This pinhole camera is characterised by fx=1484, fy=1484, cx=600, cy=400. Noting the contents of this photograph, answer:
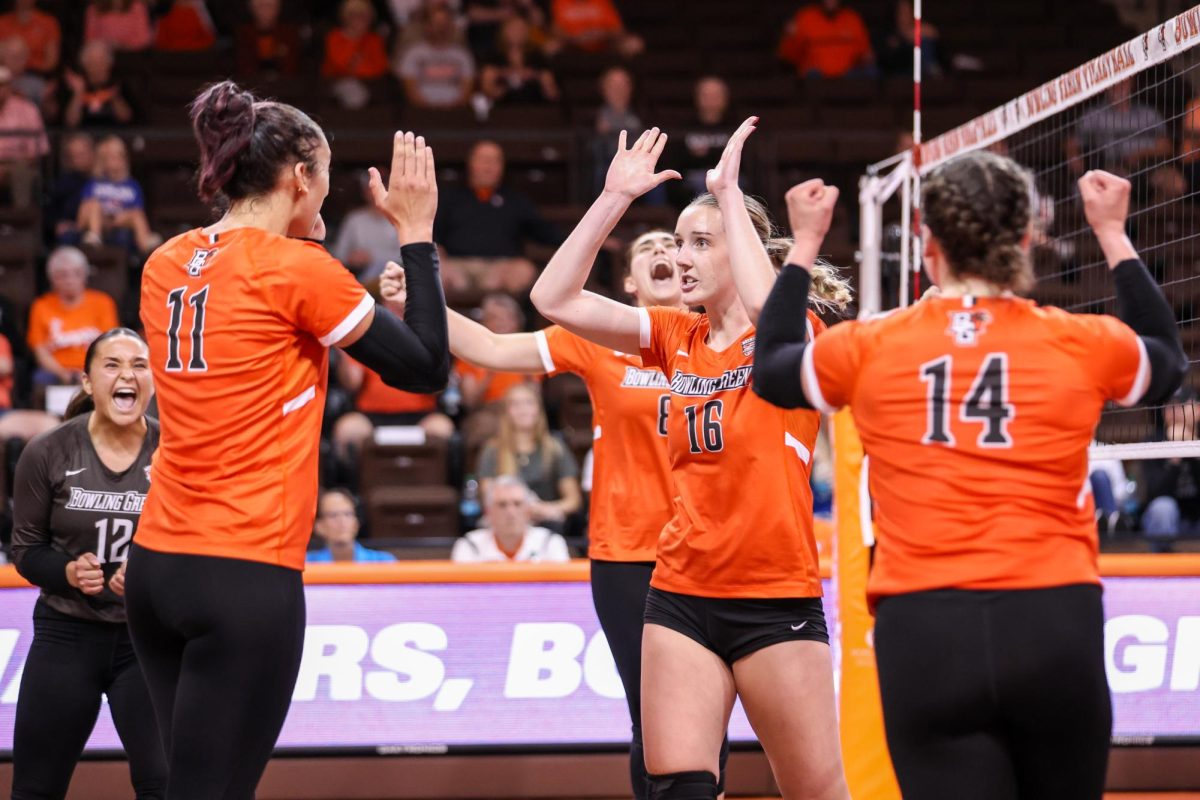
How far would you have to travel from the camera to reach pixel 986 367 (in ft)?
9.54

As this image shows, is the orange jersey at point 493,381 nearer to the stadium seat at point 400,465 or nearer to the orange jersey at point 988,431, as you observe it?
the stadium seat at point 400,465

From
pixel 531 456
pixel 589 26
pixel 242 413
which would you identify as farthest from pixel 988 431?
pixel 589 26

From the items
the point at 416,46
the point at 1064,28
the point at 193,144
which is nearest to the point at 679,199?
the point at 416,46

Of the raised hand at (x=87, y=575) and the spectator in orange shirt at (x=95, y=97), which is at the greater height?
the spectator in orange shirt at (x=95, y=97)

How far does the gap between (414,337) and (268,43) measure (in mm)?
10284

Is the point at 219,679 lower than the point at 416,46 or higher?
lower

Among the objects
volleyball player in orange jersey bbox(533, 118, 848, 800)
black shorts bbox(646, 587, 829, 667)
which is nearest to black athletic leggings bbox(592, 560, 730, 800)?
volleyball player in orange jersey bbox(533, 118, 848, 800)

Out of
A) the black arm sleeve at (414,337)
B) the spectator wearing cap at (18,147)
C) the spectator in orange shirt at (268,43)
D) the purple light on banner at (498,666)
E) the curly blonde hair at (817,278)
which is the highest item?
the spectator in orange shirt at (268,43)

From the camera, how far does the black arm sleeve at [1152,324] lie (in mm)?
3012

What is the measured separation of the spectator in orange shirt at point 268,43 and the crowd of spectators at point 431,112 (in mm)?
18

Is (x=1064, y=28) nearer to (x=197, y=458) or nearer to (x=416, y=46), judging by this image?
(x=416, y=46)

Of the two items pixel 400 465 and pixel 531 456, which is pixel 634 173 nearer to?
pixel 531 456

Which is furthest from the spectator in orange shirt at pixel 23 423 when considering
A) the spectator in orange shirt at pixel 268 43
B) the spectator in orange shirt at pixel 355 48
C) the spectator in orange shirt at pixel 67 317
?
the spectator in orange shirt at pixel 355 48

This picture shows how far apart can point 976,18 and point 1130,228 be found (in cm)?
476
